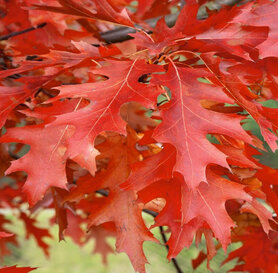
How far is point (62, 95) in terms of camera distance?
0.70 metres

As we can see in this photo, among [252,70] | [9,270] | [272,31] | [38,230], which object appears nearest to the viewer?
[9,270]

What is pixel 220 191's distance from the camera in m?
0.76

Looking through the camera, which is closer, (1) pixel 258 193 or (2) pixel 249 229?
(1) pixel 258 193

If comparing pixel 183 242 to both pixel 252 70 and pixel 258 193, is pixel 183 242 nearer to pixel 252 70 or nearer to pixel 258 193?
pixel 258 193

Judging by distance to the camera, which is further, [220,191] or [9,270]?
[220,191]

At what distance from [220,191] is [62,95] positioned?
33cm

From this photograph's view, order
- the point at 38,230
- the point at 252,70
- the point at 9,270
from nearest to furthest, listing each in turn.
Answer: the point at 9,270, the point at 252,70, the point at 38,230

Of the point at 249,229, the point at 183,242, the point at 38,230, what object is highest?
the point at 183,242

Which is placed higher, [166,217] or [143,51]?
[143,51]

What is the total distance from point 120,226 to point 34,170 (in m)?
0.24

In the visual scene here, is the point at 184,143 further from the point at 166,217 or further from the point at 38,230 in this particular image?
the point at 38,230

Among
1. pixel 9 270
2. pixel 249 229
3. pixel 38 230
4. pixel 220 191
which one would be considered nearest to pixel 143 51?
pixel 220 191

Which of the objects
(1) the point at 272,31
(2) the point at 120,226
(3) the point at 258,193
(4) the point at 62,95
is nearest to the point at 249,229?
(3) the point at 258,193

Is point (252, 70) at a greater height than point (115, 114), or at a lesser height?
→ lesser
